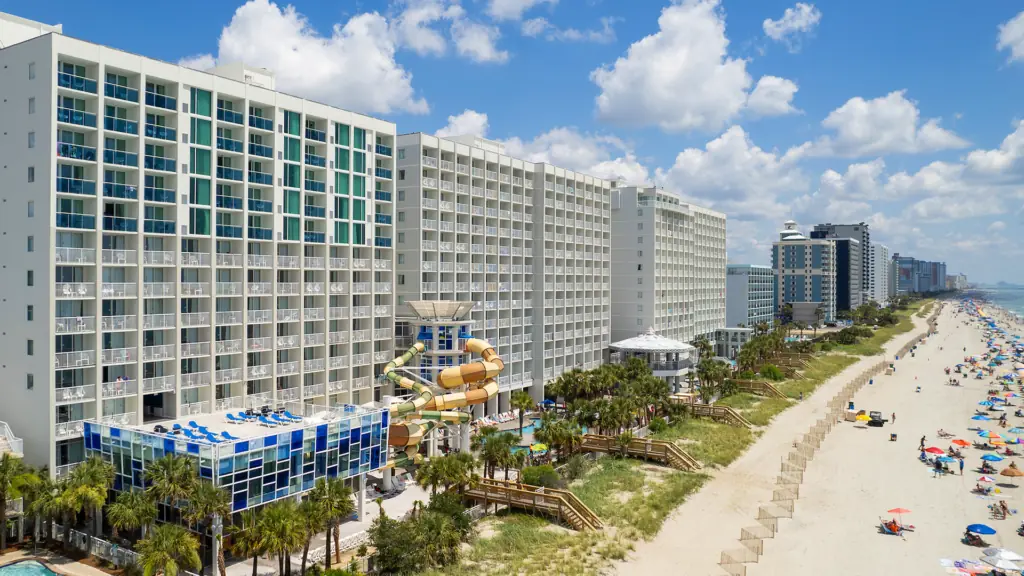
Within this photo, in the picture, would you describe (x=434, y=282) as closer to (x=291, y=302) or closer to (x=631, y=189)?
(x=291, y=302)

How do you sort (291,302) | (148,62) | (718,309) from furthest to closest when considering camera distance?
(718,309) → (291,302) → (148,62)

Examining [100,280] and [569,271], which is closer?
[100,280]

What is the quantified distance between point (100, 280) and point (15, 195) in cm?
857

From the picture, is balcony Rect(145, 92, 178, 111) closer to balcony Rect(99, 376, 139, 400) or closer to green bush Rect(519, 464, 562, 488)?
balcony Rect(99, 376, 139, 400)

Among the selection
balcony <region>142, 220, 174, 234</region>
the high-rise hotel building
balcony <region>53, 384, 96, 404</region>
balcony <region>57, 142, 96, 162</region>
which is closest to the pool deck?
balcony <region>53, 384, 96, 404</region>

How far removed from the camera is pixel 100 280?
1969 inches

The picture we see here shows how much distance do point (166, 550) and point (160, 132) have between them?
105 feet

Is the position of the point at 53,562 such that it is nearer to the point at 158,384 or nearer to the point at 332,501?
the point at 158,384

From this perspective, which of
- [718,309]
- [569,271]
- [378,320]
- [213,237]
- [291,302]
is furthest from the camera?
[718,309]

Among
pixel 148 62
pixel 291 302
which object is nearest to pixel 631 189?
pixel 291 302

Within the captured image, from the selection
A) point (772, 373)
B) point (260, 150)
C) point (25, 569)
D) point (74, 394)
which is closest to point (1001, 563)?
point (25, 569)

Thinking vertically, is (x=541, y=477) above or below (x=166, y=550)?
below

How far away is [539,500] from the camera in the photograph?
178 feet

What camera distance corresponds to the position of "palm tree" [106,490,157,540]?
133 ft
